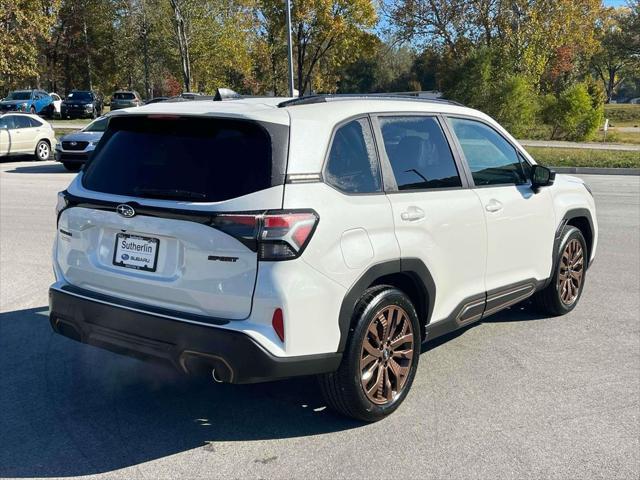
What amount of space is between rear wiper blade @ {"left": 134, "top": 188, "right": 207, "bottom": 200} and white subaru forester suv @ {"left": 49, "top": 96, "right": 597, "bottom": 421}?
15 millimetres

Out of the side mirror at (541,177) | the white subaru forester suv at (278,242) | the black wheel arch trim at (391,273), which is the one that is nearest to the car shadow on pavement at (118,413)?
the white subaru forester suv at (278,242)

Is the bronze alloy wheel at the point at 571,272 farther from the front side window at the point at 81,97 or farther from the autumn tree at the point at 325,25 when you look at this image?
the front side window at the point at 81,97

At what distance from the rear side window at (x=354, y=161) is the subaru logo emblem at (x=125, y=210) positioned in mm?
1055

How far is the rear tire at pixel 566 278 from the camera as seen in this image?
577cm

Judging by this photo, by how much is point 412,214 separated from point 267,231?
1120 mm

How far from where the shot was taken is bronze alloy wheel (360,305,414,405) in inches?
151

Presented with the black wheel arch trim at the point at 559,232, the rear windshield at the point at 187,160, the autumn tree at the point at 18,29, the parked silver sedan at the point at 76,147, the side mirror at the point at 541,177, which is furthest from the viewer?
the autumn tree at the point at 18,29

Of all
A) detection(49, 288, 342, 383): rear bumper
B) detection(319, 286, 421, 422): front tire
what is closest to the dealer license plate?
detection(49, 288, 342, 383): rear bumper

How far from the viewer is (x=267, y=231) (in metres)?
3.27

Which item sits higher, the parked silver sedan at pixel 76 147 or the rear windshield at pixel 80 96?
the rear windshield at pixel 80 96

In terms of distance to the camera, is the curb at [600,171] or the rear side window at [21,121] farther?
the rear side window at [21,121]

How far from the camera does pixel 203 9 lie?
40.8 m

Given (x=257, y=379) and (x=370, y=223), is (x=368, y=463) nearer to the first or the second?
(x=257, y=379)

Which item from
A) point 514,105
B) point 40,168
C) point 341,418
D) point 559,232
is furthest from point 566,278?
point 514,105
